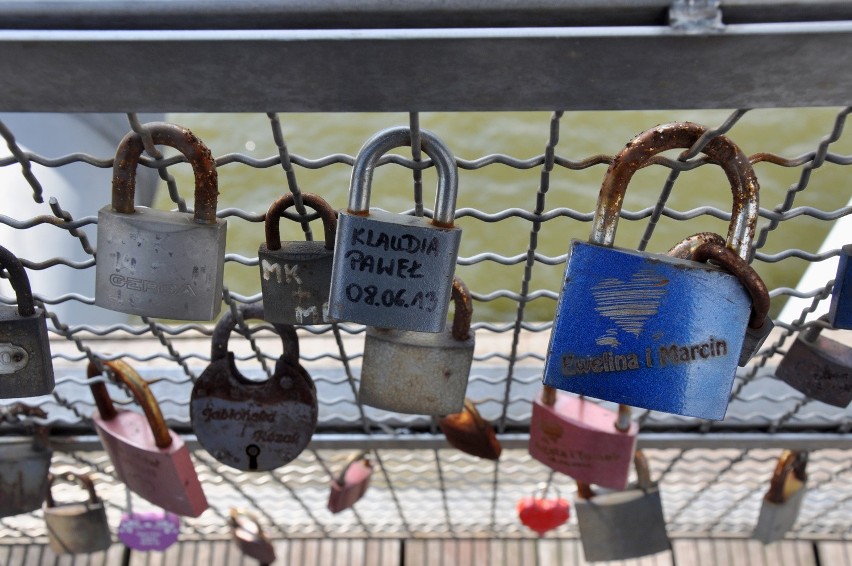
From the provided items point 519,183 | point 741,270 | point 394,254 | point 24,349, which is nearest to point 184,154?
point 394,254

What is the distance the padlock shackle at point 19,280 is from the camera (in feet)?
Result: 2.64

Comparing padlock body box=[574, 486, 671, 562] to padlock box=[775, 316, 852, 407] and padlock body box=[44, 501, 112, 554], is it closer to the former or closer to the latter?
padlock box=[775, 316, 852, 407]

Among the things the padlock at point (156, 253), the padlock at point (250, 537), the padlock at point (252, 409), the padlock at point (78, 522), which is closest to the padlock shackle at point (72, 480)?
the padlock at point (78, 522)

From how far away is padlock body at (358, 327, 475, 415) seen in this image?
0.93m

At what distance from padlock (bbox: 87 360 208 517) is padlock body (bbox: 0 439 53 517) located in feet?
0.82

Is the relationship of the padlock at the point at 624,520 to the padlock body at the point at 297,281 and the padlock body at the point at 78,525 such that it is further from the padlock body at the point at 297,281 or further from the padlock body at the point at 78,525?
the padlock body at the point at 78,525

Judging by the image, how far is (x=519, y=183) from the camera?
295 centimetres

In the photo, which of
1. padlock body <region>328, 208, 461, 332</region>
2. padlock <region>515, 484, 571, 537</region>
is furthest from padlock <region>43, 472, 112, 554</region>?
padlock body <region>328, 208, 461, 332</region>

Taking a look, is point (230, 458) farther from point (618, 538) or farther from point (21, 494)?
point (618, 538)

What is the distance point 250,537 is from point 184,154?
4.31 feet

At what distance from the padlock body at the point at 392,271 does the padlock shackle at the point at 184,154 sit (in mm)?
130

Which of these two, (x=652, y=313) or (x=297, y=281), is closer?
(x=652, y=313)

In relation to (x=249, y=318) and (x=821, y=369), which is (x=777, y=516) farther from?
(x=249, y=318)

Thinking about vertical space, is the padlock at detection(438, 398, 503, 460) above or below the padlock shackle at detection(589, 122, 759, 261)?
below
